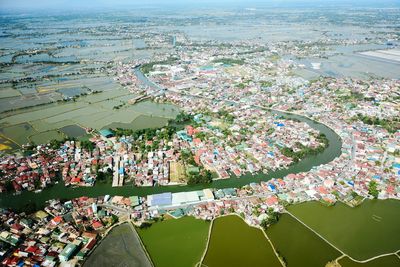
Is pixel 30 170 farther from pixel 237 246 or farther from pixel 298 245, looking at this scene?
pixel 298 245

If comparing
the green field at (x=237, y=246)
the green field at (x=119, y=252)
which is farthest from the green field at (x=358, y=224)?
the green field at (x=119, y=252)

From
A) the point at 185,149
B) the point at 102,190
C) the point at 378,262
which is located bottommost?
the point at 378,262

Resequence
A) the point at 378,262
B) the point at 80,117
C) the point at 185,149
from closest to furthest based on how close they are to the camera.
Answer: the point at 378,262 → the point at 185,149 → the point at 80,117

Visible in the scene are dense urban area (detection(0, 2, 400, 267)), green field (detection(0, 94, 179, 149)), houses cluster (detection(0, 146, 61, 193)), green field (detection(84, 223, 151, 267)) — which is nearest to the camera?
green field (detection(84, 223, 151, 267))

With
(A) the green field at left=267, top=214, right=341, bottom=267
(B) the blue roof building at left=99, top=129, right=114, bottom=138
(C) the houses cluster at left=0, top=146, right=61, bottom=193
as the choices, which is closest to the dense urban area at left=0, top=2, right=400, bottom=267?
(C) the houses cluster at left=0, top=146, right=61, bottom=193

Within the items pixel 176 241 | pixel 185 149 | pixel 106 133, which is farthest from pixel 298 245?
pixel 106 133

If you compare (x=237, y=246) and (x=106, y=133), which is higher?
(x=106, y=133)

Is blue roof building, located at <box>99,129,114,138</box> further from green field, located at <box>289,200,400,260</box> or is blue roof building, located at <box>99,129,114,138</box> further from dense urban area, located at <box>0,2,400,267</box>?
green field, located at <box>289,200,400,260</box>

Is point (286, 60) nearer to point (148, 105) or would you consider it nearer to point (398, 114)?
point (398, 114)
